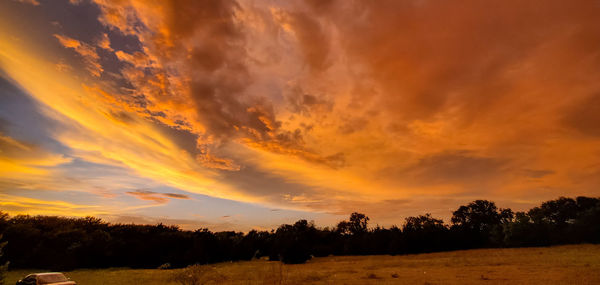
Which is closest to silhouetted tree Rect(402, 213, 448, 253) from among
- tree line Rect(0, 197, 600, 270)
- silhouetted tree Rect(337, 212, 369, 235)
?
tree line Rect(0, 197, 600, 270)

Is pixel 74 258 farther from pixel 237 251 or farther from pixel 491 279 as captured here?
pixel 491 279

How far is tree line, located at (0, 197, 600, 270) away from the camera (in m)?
44.7

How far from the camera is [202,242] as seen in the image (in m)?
52.7

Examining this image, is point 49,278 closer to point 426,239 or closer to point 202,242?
point 202,242

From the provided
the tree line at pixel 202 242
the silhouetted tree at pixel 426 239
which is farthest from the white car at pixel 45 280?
the silhouetted tree at pixel 426 239

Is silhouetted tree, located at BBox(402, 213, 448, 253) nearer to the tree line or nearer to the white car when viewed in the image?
the tree line

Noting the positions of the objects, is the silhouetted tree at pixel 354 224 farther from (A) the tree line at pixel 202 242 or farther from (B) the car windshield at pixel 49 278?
(B) the car windshield at pixel 49 278

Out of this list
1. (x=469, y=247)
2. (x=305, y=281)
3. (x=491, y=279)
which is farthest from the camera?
(x=469, y=247)

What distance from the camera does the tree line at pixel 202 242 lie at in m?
44.7

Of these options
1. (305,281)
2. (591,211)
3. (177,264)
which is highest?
(591,211)

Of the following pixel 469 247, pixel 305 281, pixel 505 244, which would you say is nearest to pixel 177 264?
pixel 305 281

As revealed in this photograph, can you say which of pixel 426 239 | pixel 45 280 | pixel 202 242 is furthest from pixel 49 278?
pixel 426 239

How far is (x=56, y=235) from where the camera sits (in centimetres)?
4700

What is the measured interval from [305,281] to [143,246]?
40.0 m
